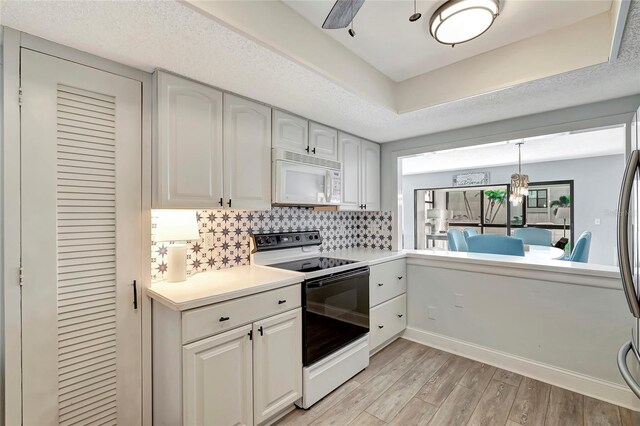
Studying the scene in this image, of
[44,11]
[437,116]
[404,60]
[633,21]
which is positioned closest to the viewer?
[44,11]

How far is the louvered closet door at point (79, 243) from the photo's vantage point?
4.55 ft

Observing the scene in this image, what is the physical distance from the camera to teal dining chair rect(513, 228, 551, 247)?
4.69m

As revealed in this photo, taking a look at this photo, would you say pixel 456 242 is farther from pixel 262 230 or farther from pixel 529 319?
pixel 262 230

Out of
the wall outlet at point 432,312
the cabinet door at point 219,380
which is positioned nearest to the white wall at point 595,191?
the wall outlet at point 432,312

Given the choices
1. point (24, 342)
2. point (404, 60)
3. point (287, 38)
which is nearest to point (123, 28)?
point (287, 38)

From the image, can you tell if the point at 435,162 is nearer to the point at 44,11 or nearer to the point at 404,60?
the point at 404,60

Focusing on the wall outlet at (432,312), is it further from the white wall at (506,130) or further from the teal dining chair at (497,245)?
the teal dining chair at (497,245)

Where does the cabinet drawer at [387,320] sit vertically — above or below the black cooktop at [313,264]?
below

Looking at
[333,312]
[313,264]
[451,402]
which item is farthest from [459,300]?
[313,264]

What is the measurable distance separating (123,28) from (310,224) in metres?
2.12

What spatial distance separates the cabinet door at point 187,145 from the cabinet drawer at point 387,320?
1.78 meters

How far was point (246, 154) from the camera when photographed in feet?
6.89

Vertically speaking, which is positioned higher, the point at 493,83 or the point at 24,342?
the point at 493,83

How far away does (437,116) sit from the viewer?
2.53 m
